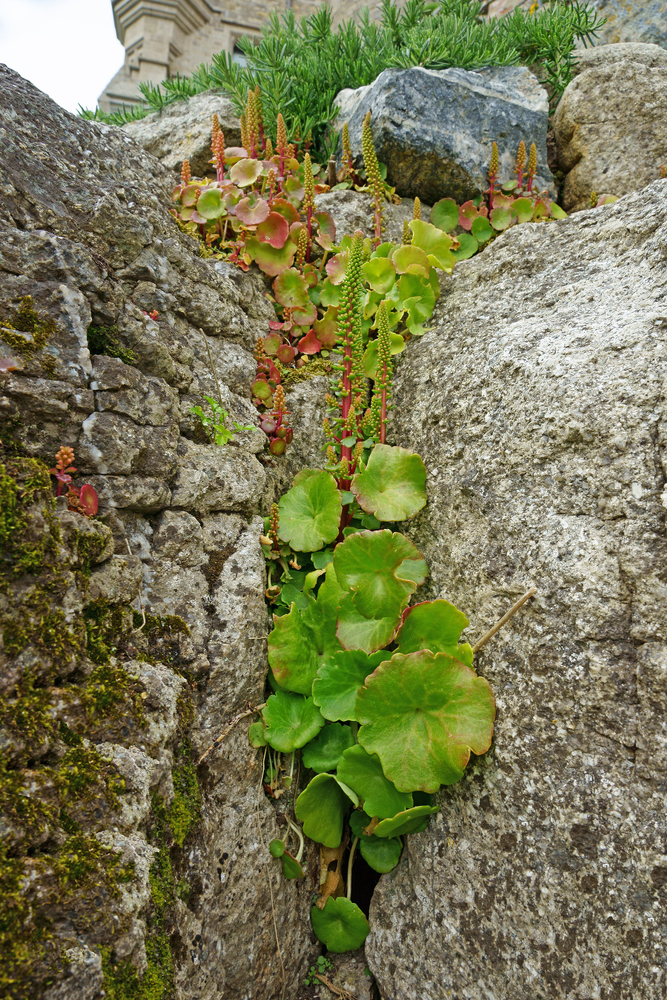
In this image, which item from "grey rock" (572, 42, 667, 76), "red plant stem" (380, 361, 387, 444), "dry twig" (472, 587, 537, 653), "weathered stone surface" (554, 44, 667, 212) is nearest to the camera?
"dry twig" (472, 587, 537, 653)

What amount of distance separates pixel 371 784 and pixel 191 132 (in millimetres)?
3804

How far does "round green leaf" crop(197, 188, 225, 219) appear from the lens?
2.57 meters

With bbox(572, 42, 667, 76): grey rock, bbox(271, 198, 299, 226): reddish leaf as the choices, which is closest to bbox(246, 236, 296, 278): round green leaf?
bbox(271, 198, 299, 226): reddish leaf

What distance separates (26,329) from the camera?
5.20ft

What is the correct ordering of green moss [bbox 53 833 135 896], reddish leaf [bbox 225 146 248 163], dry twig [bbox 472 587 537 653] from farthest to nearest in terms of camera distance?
reddish leaf [bbox 225 146 248 163] → dry twig [bbox 472 587 537 653] → green moss [bbox 53 833 135 896]

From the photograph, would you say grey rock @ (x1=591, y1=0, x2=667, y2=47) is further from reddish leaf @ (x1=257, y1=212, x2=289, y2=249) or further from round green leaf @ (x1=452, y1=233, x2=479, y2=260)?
reddish leaf @ (x1=257, y1=212, x2=289, y2=249)

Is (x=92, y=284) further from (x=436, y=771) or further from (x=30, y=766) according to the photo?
(x=436, y=771)

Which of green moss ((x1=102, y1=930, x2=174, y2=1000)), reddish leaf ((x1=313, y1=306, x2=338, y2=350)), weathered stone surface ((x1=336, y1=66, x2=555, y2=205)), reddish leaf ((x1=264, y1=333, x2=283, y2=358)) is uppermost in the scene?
weathered stone surface ((x1=336, y1=66, x2=555, y2=205))

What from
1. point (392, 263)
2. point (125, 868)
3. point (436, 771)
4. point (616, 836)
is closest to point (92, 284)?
point (392, 263)

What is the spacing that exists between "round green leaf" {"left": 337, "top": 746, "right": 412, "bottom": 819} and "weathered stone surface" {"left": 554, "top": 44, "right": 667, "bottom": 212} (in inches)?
129

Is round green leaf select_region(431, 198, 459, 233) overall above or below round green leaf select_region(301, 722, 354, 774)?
above

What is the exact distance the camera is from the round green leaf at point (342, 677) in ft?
5.80

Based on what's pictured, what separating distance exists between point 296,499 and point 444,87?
2.68 metres

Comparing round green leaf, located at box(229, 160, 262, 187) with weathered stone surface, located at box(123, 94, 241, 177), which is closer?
round green leaf, located at box(229, 160, 262, 187)
